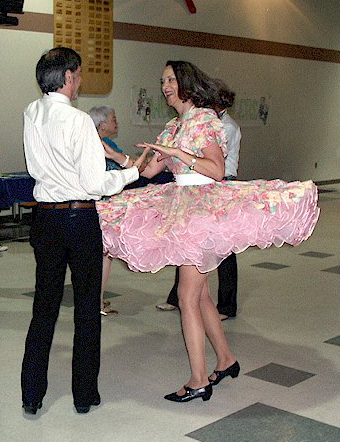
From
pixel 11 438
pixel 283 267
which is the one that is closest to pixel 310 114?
pixel 283 267

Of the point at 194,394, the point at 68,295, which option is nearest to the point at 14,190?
the point at 68,295

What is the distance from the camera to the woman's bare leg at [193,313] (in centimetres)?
354

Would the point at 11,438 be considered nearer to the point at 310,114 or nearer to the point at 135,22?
the point at 135,22

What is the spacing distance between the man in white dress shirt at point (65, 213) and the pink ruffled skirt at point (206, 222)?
281mm

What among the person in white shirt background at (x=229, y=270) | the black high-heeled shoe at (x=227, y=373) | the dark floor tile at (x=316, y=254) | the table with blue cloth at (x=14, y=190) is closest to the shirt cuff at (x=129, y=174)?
the black high-heeled shoe at (x=227, y=373)

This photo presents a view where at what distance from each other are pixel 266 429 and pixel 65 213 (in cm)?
120

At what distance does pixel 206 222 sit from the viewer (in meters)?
3.46

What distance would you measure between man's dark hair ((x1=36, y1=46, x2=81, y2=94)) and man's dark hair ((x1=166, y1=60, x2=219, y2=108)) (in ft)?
1.86

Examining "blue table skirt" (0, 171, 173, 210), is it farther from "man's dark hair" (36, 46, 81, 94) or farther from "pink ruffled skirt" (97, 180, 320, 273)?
"man's dark hair" (36, 46, 81, 94)

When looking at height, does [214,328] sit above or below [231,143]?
below

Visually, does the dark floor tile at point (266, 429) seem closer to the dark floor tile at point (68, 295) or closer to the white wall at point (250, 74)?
the dark floor tile at point (68, 295)

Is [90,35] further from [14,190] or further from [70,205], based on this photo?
[70,205]

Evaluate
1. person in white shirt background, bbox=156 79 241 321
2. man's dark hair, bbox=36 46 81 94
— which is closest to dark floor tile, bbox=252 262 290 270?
person in white shirt background, bbox=156 79 241 321

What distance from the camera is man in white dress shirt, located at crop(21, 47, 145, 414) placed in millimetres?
3219
